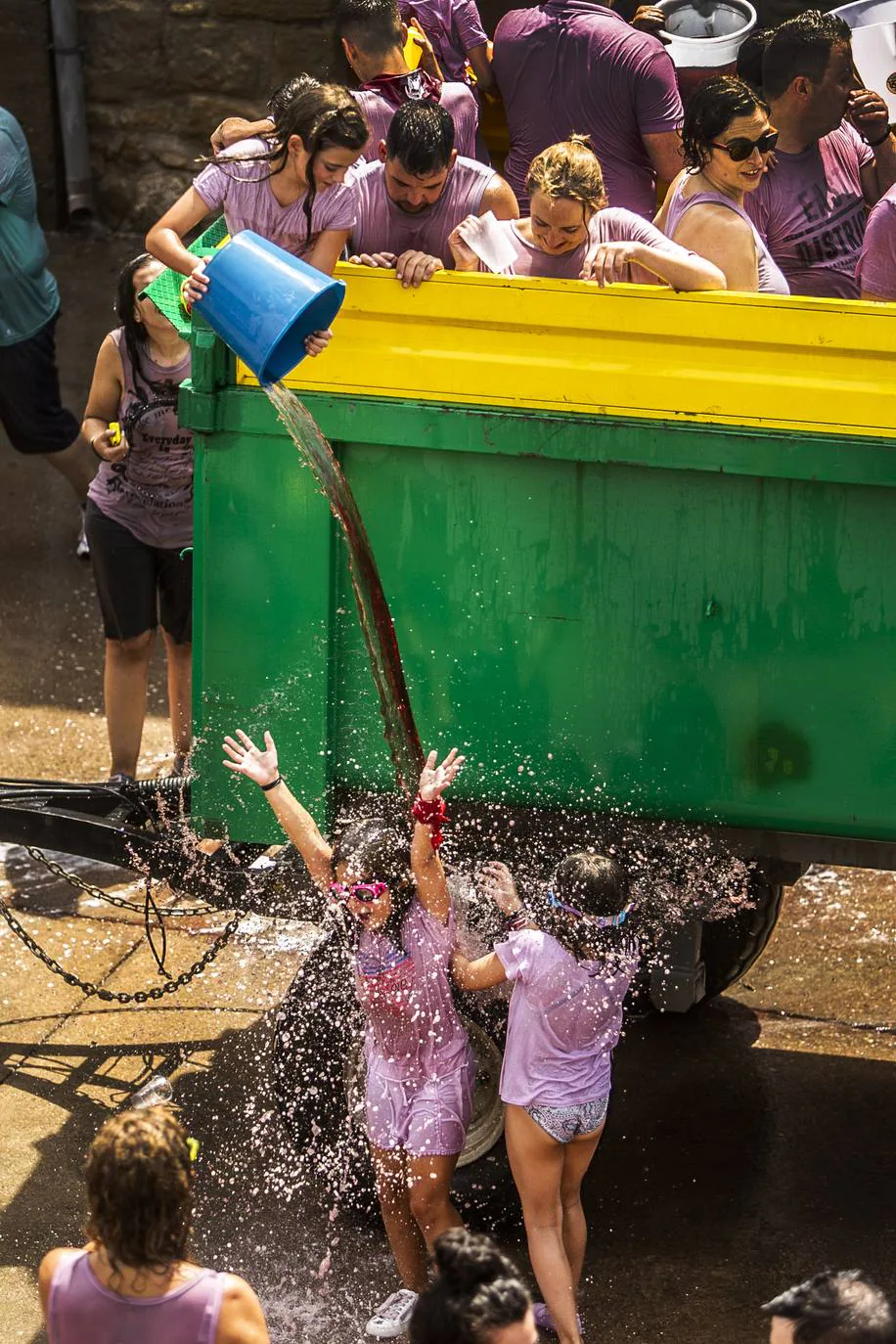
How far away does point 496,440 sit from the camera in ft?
12.5

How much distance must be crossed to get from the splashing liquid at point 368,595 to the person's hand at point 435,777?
0.14 m

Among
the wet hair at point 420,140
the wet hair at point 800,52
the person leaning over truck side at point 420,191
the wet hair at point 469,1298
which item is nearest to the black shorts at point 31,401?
the person leaning over truck side at point 420,191

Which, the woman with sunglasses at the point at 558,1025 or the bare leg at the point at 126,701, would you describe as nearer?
the woman with sunglasses at the point at 558,1025

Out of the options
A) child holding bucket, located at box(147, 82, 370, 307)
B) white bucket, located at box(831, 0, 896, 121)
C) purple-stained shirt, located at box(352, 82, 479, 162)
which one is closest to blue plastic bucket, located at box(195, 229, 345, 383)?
child holding bucket, located at box(147, 82, 370, 307)

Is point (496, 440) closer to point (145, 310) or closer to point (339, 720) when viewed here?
point (339, 720)

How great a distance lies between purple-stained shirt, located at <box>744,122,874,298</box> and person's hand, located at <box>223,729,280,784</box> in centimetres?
216

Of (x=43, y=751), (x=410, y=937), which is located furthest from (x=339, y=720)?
(x=43, y=751)

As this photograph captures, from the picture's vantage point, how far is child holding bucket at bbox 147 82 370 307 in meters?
4.23

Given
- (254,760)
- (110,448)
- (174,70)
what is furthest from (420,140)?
(174,70)

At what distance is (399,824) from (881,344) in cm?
148

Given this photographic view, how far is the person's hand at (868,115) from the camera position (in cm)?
528

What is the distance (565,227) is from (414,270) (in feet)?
1.94

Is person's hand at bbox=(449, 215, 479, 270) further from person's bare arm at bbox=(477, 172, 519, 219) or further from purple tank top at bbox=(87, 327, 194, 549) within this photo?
purple tank top at bbox=(87, 327, 194, 549)

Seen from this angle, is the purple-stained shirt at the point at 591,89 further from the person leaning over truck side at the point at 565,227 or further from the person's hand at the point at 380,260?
the person's hand at the point at 380,260
